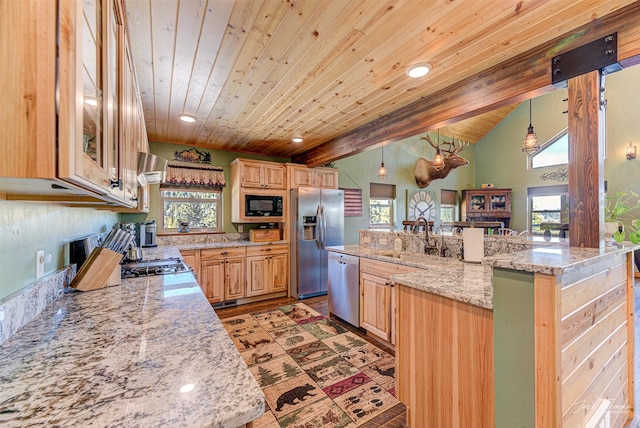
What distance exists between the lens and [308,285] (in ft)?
14.4

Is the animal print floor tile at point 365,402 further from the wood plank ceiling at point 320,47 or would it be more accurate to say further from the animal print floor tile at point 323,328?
the wood plank ceiling at point 320,47

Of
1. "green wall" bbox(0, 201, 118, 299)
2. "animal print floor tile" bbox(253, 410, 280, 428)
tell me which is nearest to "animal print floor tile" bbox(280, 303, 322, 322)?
"animal print floor tile" bbox(253, 410, 280, 428)

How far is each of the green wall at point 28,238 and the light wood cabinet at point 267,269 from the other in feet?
8.42

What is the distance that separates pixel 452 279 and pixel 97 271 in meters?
2.22

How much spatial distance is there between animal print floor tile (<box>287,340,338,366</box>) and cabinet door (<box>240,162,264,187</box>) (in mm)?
2582

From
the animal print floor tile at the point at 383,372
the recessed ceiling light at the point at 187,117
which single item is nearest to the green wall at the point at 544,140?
the animal print floor tile at the point at 383,372

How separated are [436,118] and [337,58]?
3.77 feet

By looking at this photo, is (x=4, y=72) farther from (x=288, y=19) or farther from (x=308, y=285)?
(x=308, y=285)

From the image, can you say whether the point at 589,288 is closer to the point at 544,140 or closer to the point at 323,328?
the point at 323,328

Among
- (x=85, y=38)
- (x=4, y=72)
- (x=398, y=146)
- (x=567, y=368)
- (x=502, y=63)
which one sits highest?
(x=398, y=146)

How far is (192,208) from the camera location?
436 cm

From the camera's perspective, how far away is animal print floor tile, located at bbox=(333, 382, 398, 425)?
179 centimetres

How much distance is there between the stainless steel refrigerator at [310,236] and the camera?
14.3ft

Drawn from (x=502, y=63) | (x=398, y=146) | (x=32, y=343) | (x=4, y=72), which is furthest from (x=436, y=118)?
(x=398, y=146)
